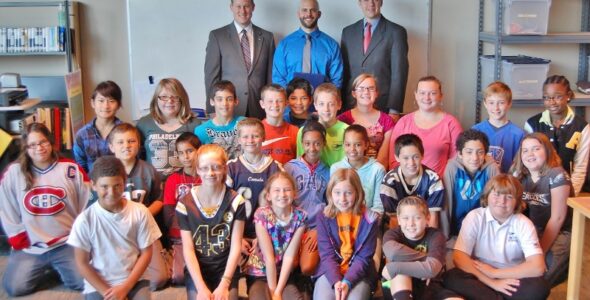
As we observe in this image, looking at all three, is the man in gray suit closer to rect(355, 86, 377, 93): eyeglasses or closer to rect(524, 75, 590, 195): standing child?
rect(355, 86, 377, 93): eyeglasses

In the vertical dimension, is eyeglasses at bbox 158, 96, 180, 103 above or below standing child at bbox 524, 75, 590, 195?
above

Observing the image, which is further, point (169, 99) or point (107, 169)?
point (169, 99)

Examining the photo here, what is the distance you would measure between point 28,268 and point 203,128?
115 cm

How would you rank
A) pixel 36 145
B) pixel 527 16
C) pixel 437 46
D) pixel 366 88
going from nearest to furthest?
pixel 36 145 → pixel 366 88 → pixel 527 16 → pixel 437 46

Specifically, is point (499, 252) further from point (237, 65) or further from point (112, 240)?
point (237, 65)

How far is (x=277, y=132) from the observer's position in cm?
350

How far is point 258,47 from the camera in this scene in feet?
14.2

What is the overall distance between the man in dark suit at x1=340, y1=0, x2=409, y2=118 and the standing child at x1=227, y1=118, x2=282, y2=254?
4.17 feet

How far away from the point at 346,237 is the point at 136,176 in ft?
3.74

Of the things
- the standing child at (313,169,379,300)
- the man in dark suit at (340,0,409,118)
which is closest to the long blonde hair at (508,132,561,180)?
the standing child at (313,169,379,300)

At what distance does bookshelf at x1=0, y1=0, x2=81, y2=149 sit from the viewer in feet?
14.8

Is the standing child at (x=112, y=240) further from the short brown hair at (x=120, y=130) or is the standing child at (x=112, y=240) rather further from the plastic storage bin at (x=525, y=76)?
the plastic storage bin at (x=525, y=76)

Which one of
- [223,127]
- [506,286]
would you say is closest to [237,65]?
[223,127]

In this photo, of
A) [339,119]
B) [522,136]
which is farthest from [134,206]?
[522,136]
